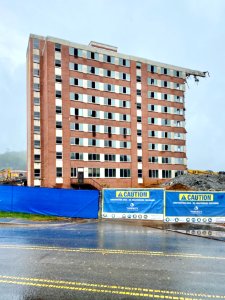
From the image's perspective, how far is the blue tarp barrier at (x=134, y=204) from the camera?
1998cm

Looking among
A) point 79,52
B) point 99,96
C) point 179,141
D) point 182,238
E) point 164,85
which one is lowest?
point 182,238

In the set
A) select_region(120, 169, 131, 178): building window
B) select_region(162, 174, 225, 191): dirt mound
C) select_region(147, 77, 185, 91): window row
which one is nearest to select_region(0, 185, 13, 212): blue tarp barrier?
select_region(162, 174, 225, 191): dirt mound

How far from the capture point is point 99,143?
184 ft

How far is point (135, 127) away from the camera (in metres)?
59.8

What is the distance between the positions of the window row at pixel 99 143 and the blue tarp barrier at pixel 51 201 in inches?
1174

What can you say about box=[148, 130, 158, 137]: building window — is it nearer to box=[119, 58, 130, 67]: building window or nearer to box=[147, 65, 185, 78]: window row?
box=[147, 65, 185, 78]: window row

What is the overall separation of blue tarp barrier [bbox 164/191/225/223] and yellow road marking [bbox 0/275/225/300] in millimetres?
12473

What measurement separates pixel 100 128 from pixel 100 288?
49.5 m

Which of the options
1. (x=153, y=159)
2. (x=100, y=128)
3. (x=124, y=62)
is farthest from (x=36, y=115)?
(x=153, y=159)

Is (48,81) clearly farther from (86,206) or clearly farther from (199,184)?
(86,206)

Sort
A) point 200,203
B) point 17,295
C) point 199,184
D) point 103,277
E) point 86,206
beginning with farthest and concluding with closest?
point 199,184, point 86,206, point 200,203, point 103,277, point 17,295

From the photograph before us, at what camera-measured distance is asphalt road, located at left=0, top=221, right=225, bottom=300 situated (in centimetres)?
745

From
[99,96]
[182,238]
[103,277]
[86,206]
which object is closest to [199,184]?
[99,96]

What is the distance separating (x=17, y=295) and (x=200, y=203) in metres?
14.9
